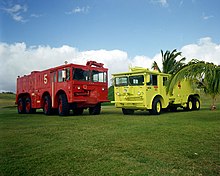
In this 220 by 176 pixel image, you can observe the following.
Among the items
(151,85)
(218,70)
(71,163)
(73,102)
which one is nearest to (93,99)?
(73,102)

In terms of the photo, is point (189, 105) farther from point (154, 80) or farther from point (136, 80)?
point (136, 80)

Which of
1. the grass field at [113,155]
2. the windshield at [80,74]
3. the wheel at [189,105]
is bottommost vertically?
the grass field at [113,155]

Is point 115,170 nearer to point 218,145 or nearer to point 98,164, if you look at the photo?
point 98,164

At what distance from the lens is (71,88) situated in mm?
12180

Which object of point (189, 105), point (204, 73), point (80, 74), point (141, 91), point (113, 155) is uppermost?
point (80, 74)

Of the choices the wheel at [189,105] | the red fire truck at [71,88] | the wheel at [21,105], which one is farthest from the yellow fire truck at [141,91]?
the wheel at [21,105]

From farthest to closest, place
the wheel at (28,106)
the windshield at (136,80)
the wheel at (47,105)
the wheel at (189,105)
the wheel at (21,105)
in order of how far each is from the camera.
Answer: the wheel at (21,105) → the wheel at (189,105) → the wheel at (28,106) → the wheel at (47,105) → the windshield at (136,80)

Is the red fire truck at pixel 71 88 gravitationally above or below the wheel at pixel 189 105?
above

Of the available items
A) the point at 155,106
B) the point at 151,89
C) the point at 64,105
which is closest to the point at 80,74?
the point at 64,105

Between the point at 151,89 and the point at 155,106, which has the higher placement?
the point at 151,89

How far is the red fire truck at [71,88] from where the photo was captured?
12.5 metres

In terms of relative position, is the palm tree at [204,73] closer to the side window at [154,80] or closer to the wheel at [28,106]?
the side window at [154,80]

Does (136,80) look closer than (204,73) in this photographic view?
No

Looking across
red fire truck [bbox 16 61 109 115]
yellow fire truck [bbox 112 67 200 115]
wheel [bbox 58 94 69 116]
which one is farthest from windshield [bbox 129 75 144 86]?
wheel [bbox 58 94 69 116]
